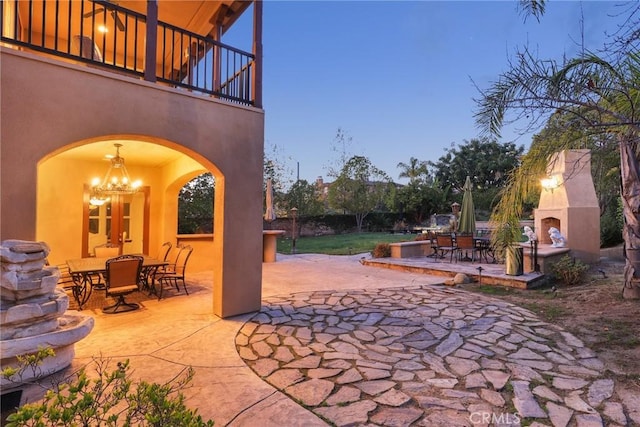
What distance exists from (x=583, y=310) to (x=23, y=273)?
312 inches

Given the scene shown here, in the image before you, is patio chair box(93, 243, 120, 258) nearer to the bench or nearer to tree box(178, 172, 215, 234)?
tree box(178, 172, 215, 234)

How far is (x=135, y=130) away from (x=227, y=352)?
315 cm

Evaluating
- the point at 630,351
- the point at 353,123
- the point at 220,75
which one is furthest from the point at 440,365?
the point at 353,123

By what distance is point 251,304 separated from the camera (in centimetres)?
554

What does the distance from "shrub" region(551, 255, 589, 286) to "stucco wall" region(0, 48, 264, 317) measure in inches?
285

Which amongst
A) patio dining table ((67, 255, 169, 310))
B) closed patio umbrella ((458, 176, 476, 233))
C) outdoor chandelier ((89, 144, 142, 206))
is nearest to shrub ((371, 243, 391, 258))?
closed patio umbrella ((458, 176, 476, 233))

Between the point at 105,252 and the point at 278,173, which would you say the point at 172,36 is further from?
the point at 278,173

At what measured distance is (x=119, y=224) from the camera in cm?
866

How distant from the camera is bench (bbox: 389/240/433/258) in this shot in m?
11.5

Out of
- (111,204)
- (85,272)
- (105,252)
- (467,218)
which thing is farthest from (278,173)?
(85,272)

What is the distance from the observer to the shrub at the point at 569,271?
7543 millimetres

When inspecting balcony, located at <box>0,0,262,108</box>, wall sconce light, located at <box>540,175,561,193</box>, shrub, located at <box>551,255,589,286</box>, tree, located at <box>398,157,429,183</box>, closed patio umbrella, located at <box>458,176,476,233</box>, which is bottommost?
shrub, located at <box>551,255,589,286</box>

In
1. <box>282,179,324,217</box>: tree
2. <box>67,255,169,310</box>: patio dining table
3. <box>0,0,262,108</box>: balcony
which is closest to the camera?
<box>0,0,262,108</box>: balcony

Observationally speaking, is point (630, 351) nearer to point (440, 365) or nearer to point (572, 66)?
point (440, 365)
